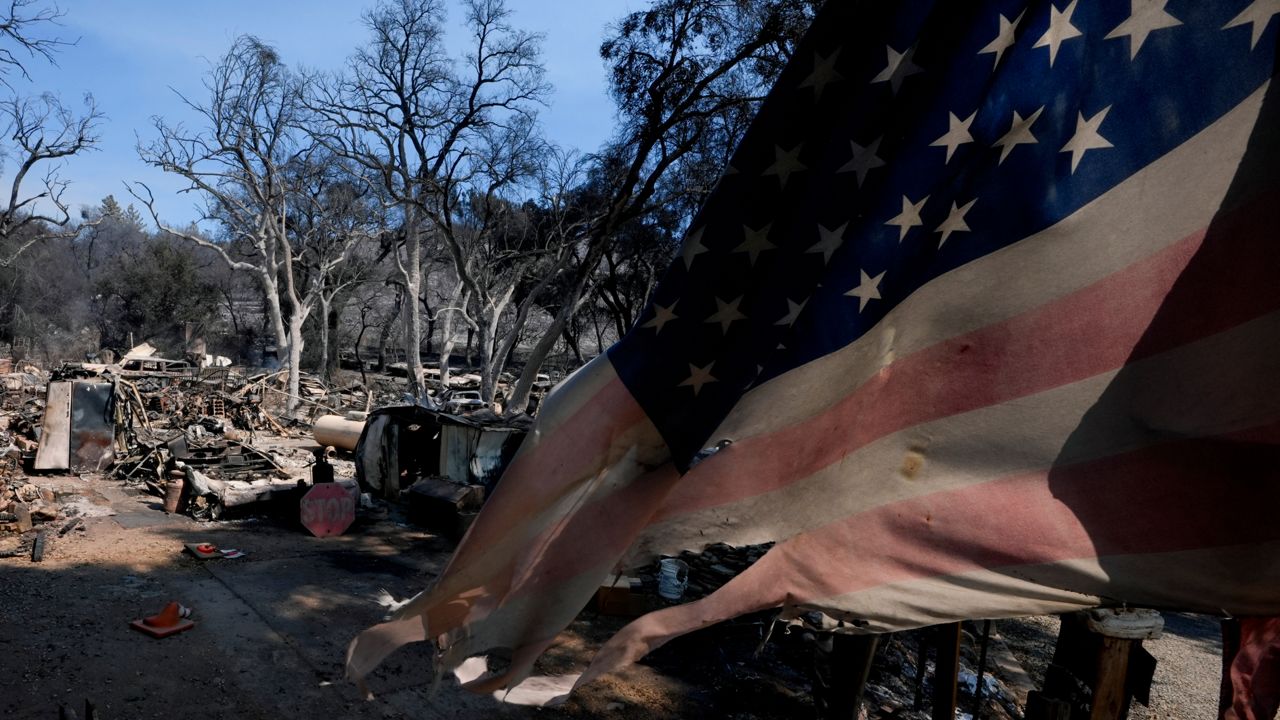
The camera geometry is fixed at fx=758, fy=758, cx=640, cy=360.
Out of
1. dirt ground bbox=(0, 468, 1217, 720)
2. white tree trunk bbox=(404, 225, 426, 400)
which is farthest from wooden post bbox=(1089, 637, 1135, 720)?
white tree trunk bbox=(404, 225, 426, 400)

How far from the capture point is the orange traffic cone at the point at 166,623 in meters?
7.82

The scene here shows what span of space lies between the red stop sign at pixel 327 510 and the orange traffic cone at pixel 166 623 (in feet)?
13.4

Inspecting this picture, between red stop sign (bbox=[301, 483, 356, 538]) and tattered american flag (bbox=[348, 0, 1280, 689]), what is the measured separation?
36.4 feet

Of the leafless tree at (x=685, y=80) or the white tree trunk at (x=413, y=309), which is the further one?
the white tree trunk at (x=413, y=309)

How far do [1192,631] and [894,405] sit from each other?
11505mm

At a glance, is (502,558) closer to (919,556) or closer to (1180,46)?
(919,556)

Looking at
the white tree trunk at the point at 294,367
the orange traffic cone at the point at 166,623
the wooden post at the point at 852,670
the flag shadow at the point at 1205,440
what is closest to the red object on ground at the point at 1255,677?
the flag shadow at the point at 1205,440

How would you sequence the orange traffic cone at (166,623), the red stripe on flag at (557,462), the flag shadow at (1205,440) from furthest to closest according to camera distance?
the orange traffic cone at (166,623)
the red stripe on flag at (557,462)
the flag shadow at (1205,440)

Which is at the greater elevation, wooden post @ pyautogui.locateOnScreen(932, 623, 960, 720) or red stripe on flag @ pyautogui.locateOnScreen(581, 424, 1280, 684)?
red stripe on flag @ pyautogui.locateOnScreen(581, 424, 1280, 684)

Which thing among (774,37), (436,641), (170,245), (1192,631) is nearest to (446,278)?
(170,245)

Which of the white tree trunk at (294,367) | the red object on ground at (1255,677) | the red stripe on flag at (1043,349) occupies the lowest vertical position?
the white tree trunk at (294,367)

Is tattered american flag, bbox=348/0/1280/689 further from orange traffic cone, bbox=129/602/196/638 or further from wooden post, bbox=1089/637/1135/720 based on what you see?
orange traffic cone, bbox=129/602/196/638

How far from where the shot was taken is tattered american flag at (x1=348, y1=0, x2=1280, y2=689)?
159cm

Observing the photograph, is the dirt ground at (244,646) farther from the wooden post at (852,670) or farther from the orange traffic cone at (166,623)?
the wooden post at (852,670)
